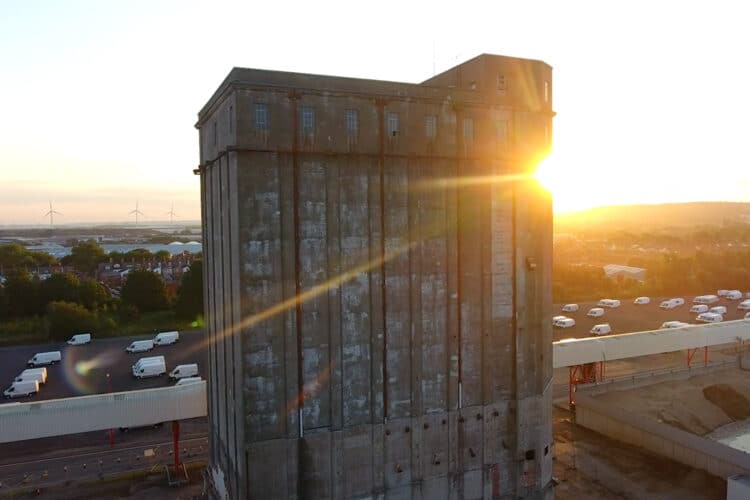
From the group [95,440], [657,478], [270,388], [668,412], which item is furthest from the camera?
[668,412]

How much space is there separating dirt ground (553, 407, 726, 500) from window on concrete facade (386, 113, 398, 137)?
15928 mm

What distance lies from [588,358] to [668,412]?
17.3 ft

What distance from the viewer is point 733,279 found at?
252 ft

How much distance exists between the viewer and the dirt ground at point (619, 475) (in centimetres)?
2180

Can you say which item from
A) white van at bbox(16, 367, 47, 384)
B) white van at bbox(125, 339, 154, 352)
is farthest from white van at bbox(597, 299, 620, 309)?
white van at bbox(16, 367, 47, 384)

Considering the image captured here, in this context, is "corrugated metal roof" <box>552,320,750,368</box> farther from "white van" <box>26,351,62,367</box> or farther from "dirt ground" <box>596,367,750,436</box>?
"white van" <box>26,351,62,367</box>

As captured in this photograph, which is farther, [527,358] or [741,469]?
[741,469]

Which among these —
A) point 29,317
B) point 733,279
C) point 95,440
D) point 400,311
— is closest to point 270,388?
point 400,311

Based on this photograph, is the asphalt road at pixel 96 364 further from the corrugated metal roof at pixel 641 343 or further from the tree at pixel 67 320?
the corrugated metal roof at pixel 641 343

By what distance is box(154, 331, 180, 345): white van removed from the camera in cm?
4612

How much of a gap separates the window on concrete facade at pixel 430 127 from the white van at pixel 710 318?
49.5m

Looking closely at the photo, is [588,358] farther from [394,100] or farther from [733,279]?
[733,279]

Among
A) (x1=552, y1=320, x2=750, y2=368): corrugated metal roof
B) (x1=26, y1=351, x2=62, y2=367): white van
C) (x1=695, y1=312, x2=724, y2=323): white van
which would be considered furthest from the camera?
(x1=695, y1=312, x2=724, y2=323): white van

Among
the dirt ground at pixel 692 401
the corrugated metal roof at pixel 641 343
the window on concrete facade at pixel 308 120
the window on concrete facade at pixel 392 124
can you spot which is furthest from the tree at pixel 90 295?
the window on concrete facade at pixel 392 124
